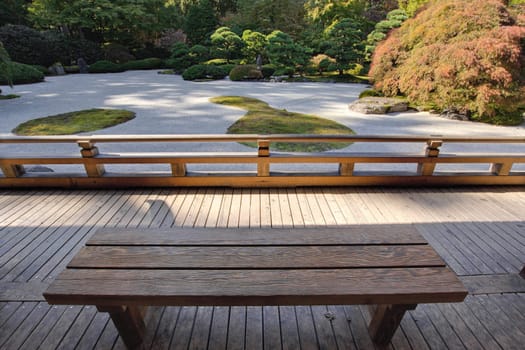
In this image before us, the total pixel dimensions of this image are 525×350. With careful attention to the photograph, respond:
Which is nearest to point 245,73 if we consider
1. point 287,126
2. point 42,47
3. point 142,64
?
point 287,126

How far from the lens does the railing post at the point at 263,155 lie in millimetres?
2535

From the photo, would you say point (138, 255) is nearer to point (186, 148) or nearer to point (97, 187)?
point (97, 187)

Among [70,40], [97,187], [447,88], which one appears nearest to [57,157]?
[97,187]

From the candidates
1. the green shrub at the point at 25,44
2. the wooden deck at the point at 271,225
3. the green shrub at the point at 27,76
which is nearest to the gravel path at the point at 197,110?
the green shrub at the point at 27,76

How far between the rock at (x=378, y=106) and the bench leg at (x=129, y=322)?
7.03 m

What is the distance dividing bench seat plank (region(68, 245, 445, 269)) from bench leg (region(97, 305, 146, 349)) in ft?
0.62

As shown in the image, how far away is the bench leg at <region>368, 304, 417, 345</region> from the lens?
114 cm

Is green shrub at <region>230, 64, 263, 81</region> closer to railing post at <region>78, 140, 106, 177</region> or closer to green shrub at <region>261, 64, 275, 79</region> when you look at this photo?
green shrub at <region>261, 64, 275, 79</region>

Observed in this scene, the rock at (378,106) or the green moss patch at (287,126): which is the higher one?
the rock at (378,106)

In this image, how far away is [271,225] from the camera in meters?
2.17

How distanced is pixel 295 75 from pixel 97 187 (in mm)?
13863

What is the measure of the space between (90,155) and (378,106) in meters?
6.60

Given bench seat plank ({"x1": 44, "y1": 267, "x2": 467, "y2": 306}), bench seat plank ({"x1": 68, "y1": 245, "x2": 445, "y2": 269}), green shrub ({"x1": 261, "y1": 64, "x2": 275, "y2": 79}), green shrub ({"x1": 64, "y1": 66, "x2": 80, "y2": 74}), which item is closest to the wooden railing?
bench seat plank ({"x1": 68, "y1": 245, "x2": 445, "y2": 269})

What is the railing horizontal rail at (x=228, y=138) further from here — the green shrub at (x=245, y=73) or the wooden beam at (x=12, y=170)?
the green shrub at (x=245, y=73)
